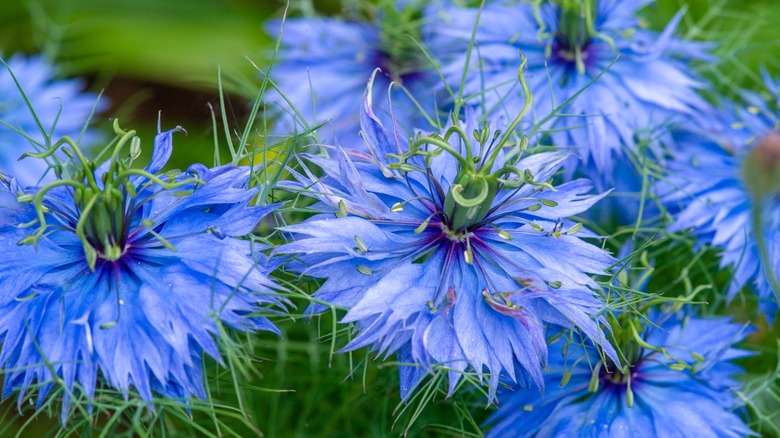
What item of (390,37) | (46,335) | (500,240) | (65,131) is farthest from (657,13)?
(46,335)

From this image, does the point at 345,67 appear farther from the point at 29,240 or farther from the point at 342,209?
Answer: the point at 29,240

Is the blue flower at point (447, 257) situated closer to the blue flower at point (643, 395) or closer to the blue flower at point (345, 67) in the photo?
the blue flower at point (643, 395)

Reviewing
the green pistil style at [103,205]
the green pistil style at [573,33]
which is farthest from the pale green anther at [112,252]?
the green pistil style at [573,33]

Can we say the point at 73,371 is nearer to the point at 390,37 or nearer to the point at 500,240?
the point at 500,240

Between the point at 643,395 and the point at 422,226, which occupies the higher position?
the point at 422,226

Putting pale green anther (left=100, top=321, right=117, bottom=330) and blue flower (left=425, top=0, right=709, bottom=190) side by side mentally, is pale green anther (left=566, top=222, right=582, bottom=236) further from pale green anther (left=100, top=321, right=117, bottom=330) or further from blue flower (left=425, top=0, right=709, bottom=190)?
pale green anther (left=100, top=321, right=117, bottom=330)

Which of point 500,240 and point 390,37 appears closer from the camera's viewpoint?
point 500,240

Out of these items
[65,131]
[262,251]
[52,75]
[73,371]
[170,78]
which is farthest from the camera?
[170,78]

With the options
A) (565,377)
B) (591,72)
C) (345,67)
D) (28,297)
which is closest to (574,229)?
(565,377)
